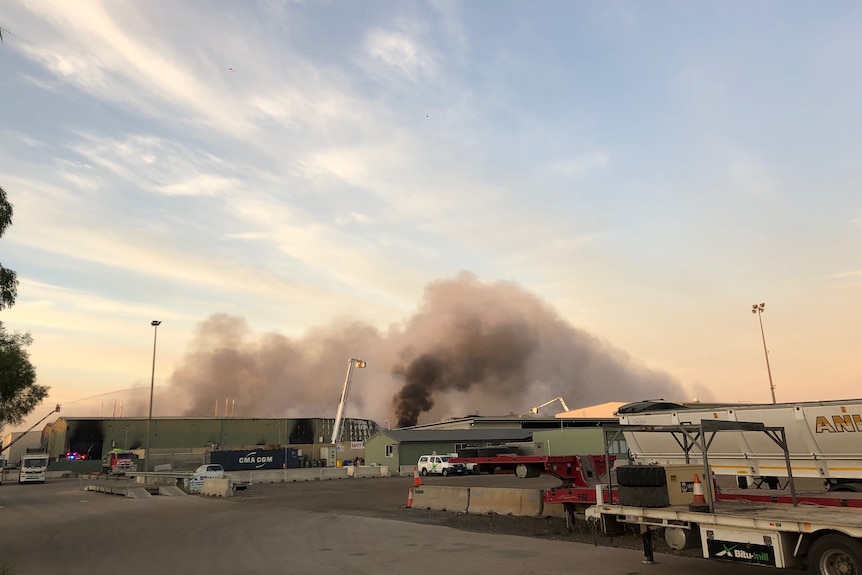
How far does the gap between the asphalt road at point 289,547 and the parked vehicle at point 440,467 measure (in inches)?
929

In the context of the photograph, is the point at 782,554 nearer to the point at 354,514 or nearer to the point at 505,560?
the point at 505,560

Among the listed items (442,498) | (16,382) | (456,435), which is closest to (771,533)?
(442,498)

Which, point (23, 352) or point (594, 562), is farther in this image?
point (23, 352)

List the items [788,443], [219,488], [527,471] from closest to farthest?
[788,443]
[527,471]
[219,488]

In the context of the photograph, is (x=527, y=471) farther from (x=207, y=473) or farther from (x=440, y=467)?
(x=440, y=467)

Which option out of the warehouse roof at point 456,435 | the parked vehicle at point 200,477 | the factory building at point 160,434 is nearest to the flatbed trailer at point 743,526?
the parked vehicle at point 200,477

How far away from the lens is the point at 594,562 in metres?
10.4

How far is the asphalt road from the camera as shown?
10375 mm

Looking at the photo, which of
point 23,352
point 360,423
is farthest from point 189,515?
point 360,423

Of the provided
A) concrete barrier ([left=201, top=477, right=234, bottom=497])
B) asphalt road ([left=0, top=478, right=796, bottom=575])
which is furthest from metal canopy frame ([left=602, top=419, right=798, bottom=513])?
concrete barrier ([left=201, top=477, right=234, bottom=497])

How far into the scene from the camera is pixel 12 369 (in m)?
23.9

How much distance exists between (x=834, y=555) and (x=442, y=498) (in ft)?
46.7

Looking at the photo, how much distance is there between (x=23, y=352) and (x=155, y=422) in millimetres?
62281

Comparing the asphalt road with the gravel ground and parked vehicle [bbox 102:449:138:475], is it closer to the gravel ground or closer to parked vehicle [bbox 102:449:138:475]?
the gravel ground
